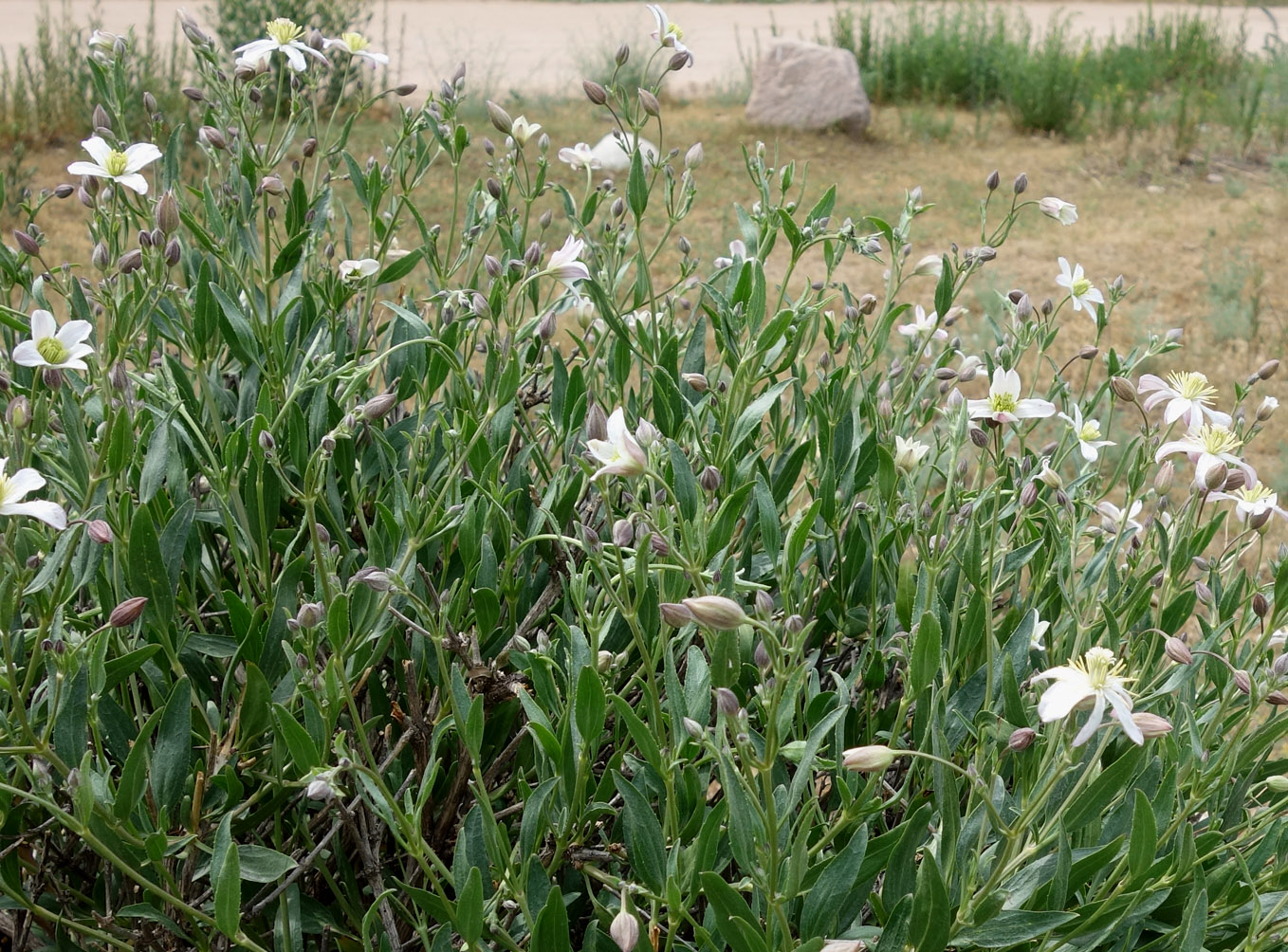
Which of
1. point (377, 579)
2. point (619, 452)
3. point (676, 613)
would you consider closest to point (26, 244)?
point (377, 579)

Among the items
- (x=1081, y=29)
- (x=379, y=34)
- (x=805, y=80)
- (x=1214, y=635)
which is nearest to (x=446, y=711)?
(x=1214, y=635)

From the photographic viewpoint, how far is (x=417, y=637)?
4.96 ft

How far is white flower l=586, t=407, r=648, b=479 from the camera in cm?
122

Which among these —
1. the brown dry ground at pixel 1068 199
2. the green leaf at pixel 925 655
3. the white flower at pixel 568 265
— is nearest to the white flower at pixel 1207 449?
the green leaf at pixel 925 655

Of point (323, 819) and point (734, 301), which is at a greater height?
point (734, 301)

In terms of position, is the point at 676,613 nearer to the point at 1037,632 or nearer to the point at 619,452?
the point at 619,452

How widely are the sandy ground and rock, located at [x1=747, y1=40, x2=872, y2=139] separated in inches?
54.3

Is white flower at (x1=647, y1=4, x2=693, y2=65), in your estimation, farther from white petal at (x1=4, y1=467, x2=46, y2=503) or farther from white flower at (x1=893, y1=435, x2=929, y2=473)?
white petal at (x1=4, y1=467, x2=46, y2=503)

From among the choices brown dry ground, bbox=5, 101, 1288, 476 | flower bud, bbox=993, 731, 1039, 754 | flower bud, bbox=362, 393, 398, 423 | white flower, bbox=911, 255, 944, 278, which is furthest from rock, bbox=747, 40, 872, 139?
flower bud, bbox=993, 731, 1039, 754

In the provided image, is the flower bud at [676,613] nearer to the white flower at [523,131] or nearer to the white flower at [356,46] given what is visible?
the white flower at [523,131]

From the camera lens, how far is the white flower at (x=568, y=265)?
5.50 ft

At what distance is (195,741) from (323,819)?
211 mm

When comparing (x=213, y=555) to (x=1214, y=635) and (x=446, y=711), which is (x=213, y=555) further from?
(x=1214, y=635)

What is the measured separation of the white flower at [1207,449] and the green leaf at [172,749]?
116 cm
